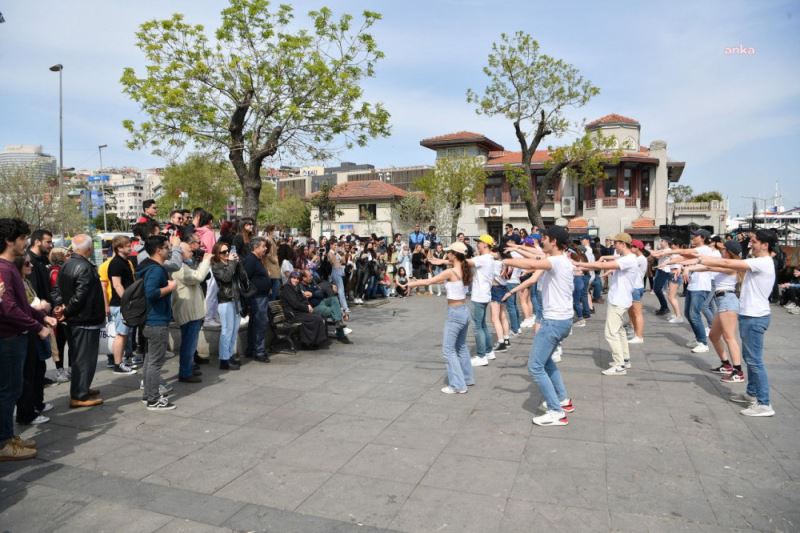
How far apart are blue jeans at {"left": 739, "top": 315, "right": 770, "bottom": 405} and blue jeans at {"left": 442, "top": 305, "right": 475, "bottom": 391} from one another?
9.60 feet

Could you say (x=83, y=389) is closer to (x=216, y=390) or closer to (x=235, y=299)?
(x=216, y=390)

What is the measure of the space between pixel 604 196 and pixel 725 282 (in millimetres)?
36533

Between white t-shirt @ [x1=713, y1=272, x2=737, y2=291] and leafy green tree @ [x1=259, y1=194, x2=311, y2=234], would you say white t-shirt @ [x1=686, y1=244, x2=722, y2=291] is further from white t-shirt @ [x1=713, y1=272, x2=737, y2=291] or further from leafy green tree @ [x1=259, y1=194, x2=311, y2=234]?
leafy green tree @ [x1=259, y1=194, x2=311, y2=234]

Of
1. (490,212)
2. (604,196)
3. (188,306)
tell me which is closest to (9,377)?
(188,306)

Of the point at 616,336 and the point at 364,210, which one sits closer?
the point at 616,336

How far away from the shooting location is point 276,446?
489 centimetres

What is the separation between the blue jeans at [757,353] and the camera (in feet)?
18.2

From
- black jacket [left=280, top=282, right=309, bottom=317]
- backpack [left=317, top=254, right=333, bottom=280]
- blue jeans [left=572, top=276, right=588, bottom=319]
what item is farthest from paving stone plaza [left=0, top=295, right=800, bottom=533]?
backpack [left=317, top=254, right=333, bottom=280]

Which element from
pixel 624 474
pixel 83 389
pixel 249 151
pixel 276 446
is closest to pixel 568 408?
pixel 624 474

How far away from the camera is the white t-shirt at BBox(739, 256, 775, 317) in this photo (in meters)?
5.57

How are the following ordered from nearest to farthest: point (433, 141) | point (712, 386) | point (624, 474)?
point (624, 474) → point (712, 386) → point (433, 141)

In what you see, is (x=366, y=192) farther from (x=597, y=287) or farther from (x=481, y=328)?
(x=481, y=328)

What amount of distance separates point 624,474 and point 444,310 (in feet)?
32.1

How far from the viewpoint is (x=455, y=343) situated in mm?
6441
